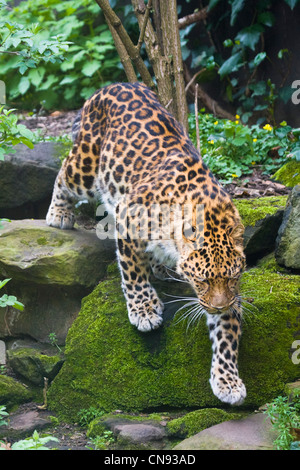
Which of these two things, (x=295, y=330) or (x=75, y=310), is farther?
(x=75, y=310)

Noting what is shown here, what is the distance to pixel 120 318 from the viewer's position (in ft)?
19.6

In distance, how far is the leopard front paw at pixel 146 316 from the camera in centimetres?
564

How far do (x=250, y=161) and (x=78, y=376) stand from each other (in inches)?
164

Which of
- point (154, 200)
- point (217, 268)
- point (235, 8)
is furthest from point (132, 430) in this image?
point (235, 8)

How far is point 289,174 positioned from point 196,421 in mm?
4086

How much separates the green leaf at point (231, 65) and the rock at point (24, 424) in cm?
669

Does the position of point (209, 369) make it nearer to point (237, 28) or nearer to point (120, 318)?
point (120, 318)

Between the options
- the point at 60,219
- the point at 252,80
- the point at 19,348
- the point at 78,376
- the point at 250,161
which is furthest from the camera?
the point at 252,80

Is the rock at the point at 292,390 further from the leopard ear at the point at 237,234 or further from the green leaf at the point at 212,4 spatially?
the green leaf at the point at 212,4

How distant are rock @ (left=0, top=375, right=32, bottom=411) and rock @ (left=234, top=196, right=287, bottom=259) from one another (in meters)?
2.73

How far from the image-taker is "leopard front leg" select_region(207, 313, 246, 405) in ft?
16.4

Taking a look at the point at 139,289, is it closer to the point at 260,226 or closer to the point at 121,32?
the point at 260,226

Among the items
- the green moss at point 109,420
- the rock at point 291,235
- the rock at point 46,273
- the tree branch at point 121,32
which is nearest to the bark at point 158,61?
the tree branch at point 121,32
